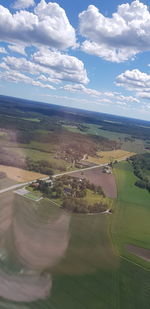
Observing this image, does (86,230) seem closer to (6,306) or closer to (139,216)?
(139,216)

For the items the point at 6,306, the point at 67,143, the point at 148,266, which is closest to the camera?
the point at 6,306

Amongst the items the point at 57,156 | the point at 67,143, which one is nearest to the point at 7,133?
the point at 67,143

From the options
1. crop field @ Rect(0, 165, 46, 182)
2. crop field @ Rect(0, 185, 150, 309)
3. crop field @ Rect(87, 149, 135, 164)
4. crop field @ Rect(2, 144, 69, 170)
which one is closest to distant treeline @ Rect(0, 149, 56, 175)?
crop field @ Rect(0, 165, 46, 182)

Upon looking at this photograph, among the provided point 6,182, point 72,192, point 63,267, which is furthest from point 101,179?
point 63,267

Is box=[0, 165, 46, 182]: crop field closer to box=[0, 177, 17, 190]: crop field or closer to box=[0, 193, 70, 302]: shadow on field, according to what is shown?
box=[0, 177, 17, 190]: crop field

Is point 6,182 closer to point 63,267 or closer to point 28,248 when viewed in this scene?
point 28,248

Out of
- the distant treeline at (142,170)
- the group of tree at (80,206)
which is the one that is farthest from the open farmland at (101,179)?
the group of tree at (80,206)
